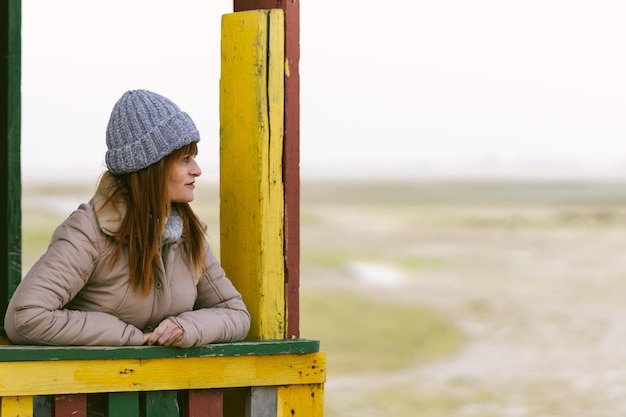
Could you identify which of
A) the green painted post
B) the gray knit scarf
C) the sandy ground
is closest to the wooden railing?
the gray knit scarf

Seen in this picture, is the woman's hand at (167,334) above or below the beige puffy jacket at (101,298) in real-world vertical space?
below

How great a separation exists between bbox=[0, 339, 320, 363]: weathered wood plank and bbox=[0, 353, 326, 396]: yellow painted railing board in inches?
0.6

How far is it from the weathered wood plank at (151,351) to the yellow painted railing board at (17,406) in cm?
11

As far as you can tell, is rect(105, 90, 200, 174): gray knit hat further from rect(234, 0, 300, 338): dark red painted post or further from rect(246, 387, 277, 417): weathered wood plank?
rect(246, 387, 277, 417): weathered wood plank

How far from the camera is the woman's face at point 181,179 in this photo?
336 centimetres

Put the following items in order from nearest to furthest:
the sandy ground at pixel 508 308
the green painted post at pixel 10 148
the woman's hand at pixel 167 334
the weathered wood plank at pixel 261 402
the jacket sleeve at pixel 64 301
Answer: the jacket sleeve at pixel 64 301
the woman's hand at pixel 167 334
the weathered wood plank at pixel 261 402
the green painted post at pixel 10 148
the sandy ground at pixel 508 308

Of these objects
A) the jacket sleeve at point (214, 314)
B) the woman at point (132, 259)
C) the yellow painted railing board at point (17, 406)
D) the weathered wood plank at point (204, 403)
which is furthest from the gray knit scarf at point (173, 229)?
the yellow painted railing board at point (17, 406)

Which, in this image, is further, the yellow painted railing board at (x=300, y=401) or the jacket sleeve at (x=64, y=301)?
the yellow painted railing board at (x=300, y=401)

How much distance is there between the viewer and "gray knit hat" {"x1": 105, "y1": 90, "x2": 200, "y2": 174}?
10.8 ft

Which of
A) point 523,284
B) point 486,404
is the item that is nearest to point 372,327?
point 486,404

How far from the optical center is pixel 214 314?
3369 millimetres

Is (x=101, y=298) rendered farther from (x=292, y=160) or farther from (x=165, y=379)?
(x=292, y=160)

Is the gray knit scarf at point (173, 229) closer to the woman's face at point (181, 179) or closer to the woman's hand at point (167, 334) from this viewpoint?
the woman's face at point (181, 179)

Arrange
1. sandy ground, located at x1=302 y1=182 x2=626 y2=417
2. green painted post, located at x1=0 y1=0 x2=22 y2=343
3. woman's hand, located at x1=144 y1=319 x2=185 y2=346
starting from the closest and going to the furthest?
woman's hand, located at x1=144 y1=319 x2=185 y2=346, green painted post, located at x1=0 y1=0 x2=22 y2=343, sandy ground, located at x1=302 y1=182 x2=626 y2=417
